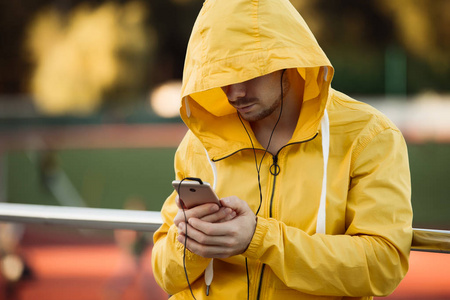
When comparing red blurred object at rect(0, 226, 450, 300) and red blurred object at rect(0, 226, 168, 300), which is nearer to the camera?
red blurred object at rect(0, 226, 450, 300)

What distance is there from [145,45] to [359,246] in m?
5.95

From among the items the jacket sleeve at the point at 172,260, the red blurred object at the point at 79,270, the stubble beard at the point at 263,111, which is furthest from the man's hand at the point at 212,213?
the red blurred object at the point at 79,270

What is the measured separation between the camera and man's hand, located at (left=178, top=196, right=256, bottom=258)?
3.94ft

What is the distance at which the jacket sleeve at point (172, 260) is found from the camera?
136 cm

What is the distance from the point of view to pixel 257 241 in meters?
1.22

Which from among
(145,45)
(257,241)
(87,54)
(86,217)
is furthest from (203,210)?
(87,54)

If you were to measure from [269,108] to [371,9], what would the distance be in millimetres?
5236

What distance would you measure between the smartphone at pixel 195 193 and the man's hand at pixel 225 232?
2cm

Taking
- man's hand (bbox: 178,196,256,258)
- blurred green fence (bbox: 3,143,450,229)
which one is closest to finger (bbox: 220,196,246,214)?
man's hand (bbox: 178,196,256,258)

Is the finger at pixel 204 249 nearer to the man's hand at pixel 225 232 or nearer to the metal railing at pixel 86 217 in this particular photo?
the man's hand at pixel 225 232

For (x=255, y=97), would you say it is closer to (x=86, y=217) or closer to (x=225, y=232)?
(x=225, y=232)

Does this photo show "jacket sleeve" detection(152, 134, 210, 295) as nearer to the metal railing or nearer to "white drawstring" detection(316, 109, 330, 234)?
the metal railing

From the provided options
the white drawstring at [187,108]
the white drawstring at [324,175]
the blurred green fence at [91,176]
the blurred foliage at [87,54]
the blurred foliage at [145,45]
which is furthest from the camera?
the blurred green fence at [91,176]

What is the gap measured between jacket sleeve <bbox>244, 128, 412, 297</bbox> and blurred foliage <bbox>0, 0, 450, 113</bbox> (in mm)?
5138
